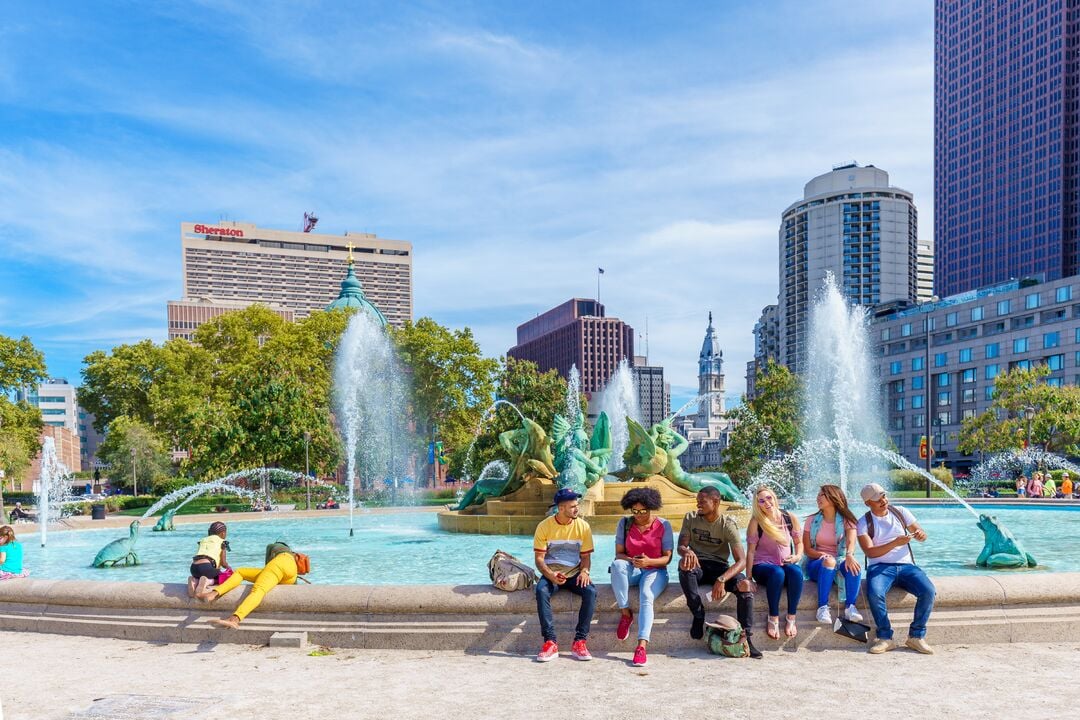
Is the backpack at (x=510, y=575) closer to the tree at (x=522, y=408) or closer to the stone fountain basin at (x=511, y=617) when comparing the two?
the stone fountain basin at (x=511, y=617)

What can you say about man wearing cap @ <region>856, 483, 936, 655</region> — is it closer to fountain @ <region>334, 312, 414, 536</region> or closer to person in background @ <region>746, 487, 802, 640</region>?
person in background @ <region>746, 487, 802, 640</region>

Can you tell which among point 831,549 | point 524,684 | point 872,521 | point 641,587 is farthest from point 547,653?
point 872,521

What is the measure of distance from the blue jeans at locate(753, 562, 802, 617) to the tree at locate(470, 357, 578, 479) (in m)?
37.3

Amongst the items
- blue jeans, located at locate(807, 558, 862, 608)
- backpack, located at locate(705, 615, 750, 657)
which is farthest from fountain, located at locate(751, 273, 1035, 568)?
backpack, located at locate(705, 615, 750, 657)

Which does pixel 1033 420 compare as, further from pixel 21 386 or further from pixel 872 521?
pixel 21 386

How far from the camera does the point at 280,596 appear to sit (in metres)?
8.52

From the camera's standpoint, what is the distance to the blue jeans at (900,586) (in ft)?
25.6

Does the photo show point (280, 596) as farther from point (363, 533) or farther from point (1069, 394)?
point (1069, 394)

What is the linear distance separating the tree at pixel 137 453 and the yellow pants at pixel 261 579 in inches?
1762

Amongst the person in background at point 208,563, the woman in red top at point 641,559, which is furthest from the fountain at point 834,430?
the person in background at point 208,563

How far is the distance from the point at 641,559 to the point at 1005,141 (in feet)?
497

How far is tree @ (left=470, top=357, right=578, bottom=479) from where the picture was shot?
46.2m

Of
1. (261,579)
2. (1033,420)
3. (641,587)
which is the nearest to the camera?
(641,587)

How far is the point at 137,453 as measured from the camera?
51.2 m
